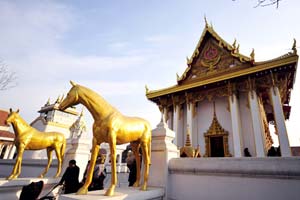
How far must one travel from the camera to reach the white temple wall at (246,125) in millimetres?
9911

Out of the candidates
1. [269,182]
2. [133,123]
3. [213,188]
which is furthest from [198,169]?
[133,123]

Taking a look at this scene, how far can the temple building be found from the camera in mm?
9461

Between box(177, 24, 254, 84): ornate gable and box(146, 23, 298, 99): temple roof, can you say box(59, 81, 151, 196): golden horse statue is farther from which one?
box(177, 24, 254, 84): ornate gable

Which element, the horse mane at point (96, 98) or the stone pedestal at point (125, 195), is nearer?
the stone pedestal at point (125, 195)

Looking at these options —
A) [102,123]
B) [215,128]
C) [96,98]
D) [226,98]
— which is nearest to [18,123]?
[96,98]

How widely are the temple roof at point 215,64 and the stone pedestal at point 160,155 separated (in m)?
8.67

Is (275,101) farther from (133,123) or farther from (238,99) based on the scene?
(133,123)

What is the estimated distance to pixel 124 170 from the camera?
15.1 meters

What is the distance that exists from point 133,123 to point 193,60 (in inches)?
474

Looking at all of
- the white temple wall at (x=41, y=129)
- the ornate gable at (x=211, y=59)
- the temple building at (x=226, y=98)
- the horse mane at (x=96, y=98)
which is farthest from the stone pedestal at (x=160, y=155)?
the white temple wall at (x=41, y=129)

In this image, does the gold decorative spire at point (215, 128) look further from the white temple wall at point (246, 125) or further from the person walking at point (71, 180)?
the person walking at point (71, 180)

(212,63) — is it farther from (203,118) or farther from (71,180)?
(71,180)

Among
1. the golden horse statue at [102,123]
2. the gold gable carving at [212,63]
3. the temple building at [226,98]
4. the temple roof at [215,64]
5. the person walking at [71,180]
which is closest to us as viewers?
the golden horse statue at [102,123]

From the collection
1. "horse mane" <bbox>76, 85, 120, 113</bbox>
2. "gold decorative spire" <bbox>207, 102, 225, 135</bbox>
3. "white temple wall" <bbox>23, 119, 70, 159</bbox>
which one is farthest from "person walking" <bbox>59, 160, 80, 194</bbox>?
"white temple wall" <bbox>23, 119, 70, 159</bbox>
